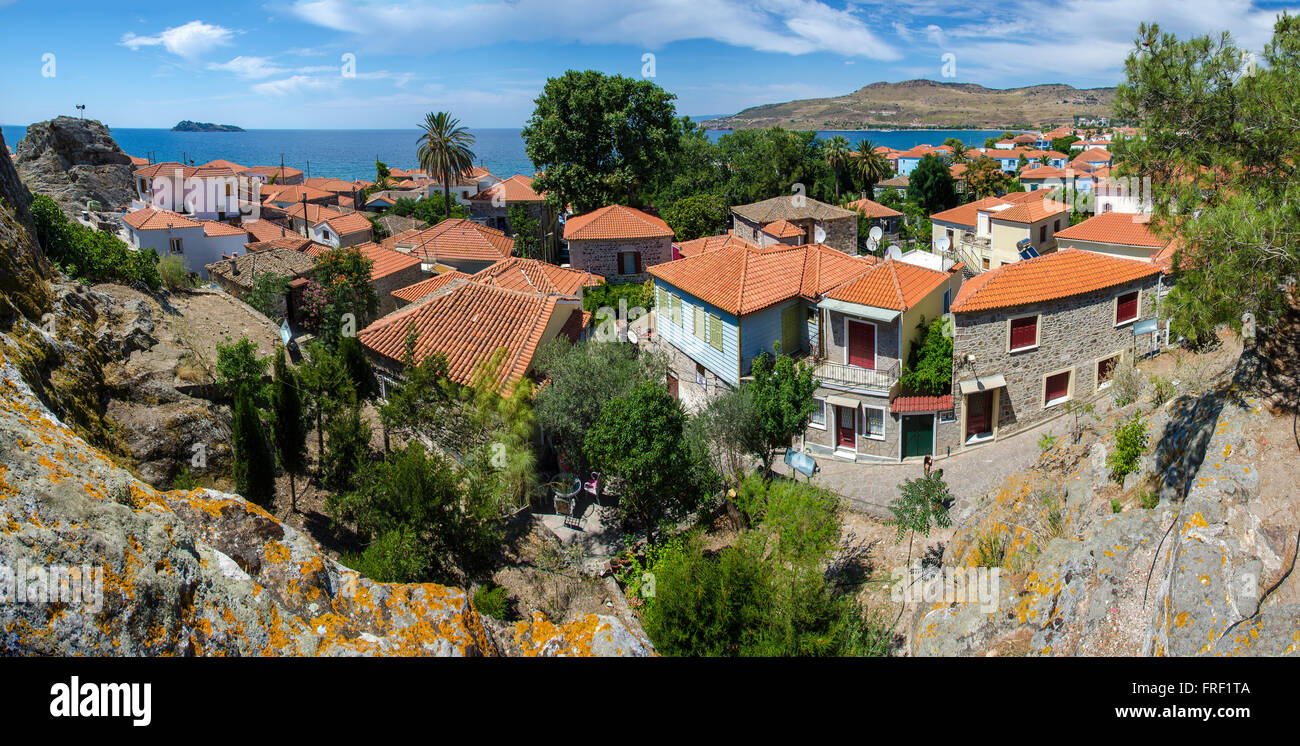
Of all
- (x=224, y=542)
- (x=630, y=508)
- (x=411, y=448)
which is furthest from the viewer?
(x=630, y=508)

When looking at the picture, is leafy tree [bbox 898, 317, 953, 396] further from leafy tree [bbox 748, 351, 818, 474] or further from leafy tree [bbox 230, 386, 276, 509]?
leafy tree [bbox 230, 386, 276, 509]

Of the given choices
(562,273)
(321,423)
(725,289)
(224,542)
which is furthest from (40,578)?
(562,273)

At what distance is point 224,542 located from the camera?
18.2ft

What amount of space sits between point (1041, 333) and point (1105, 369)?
364cm

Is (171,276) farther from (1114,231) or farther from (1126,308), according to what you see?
(1114,231)

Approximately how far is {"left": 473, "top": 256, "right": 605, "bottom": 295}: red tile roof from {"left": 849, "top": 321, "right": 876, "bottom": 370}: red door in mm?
10957

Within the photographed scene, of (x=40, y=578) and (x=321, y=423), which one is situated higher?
(x=40, y=578)

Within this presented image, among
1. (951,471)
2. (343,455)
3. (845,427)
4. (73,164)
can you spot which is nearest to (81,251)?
(343,455)

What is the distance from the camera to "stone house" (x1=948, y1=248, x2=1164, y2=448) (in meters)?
24.8

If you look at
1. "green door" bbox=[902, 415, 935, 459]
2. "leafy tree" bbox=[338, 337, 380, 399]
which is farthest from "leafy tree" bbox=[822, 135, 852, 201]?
"leafy tree" bbox=[338, 337, 380, 399]

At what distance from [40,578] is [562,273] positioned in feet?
102

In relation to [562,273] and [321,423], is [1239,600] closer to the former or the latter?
[321,423]

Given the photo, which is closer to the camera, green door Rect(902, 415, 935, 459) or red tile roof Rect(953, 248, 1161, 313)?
red tile roof Rect(953, 248, 1161, 313)

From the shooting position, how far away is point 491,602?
1120cm
